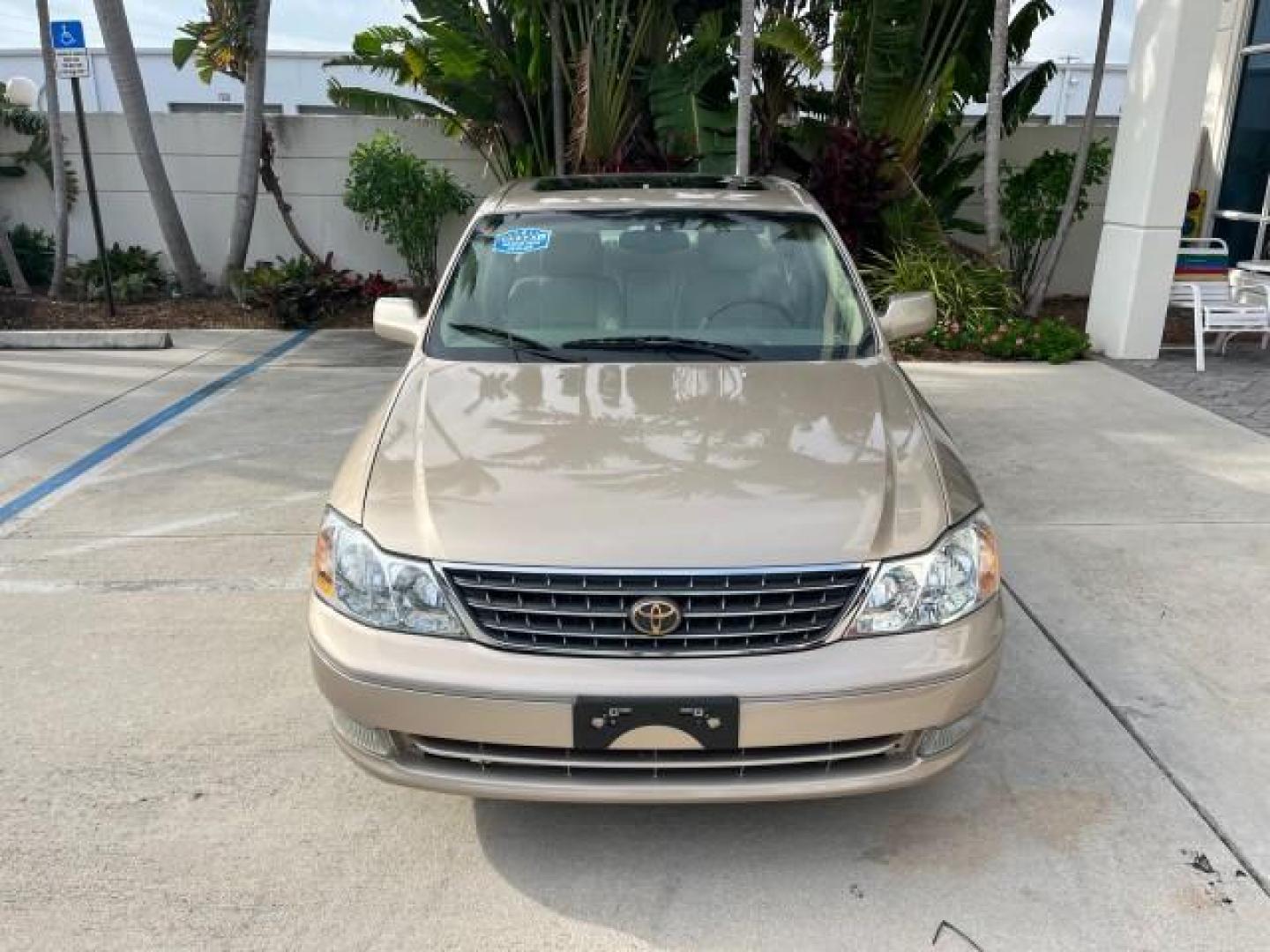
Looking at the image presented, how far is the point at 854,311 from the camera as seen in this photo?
3898 mm

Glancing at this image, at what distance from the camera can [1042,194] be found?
34.1 feet

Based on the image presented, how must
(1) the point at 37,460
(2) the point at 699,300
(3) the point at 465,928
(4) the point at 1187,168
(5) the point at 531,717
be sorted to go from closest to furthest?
(5) the point at 531,717
(3) the point at 465,928
(2) the point at 699,300
(1) the point at 37,460
(4) the point at 1187,168

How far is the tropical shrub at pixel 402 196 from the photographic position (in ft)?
35.0

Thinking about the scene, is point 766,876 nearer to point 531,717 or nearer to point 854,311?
point 531,717

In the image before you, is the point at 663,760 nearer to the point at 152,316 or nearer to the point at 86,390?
the point at 86,390

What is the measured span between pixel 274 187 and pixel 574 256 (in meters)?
8.62

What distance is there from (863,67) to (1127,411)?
4.56 m

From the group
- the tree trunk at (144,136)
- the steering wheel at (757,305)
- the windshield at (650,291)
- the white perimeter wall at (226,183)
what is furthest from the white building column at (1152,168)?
the tree trunk at (144,136)

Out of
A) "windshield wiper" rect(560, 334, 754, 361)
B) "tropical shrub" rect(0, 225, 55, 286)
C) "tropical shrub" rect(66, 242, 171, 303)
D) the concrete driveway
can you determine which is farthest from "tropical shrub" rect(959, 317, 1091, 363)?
"tropical shrub" rect(0, 225, 55, 286)

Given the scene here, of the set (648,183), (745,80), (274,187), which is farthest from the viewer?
(274,187)

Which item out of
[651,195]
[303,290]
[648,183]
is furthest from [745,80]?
[651,195]

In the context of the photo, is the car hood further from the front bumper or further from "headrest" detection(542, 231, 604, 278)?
"headrest" detection(542, 231, 604, 278)

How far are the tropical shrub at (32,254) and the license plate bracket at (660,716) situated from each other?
11798 millimetres

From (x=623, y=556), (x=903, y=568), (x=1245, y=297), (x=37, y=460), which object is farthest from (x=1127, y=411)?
(x=37, y=460)
